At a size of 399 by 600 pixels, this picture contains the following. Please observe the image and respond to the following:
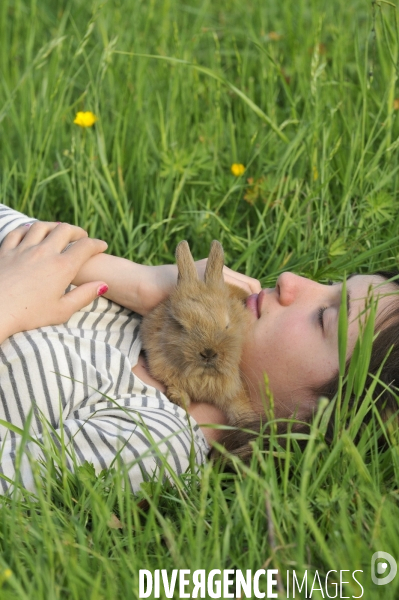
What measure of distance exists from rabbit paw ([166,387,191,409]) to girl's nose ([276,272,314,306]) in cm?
51

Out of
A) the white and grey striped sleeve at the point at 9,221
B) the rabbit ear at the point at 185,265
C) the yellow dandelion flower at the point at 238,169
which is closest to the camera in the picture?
the rabbit ear at the point at 185,265

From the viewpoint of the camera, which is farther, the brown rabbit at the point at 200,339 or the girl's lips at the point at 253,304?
the girl's lips at the point at 253,304

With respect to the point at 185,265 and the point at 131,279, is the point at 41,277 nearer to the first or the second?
the point at 131,279

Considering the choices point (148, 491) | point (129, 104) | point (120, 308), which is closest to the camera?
point (148, 491)

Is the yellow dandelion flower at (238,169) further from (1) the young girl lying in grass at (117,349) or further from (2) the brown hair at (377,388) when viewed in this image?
(2) the brown hair at (377,388)

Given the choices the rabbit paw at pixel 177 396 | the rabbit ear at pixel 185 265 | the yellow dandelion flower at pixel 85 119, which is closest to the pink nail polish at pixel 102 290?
the rabbit ear at pixel 185 265

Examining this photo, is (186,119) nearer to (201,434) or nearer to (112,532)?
(201,434)

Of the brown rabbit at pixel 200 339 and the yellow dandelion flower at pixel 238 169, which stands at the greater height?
the yellow dandelion flower at pixel 238 169

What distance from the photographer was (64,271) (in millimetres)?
2781

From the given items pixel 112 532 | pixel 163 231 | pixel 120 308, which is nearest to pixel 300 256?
pixel 163 231

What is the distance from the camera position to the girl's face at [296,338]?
2652 mm

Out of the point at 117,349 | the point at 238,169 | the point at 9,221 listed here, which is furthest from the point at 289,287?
the point at 9,221

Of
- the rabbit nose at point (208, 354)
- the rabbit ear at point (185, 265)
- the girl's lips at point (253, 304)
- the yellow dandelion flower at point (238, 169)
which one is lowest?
the rabbit nose at point (208, 354)

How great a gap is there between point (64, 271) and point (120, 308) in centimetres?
30
